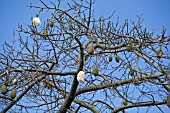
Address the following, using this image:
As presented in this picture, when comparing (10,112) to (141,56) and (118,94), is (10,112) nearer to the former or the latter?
(118,94)

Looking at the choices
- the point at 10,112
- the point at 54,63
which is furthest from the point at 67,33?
the point at 10,112

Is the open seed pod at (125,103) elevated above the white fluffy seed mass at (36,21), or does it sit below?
below

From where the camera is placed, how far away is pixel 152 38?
5859mm

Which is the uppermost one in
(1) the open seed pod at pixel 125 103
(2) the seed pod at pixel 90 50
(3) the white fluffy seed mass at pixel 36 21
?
(3) the white fluffy seed mass at pixel 36 21

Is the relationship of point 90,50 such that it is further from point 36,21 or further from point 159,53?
point 159,53

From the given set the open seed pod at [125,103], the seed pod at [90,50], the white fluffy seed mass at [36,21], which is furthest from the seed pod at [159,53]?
the white fluffy seed mass at [36,21]

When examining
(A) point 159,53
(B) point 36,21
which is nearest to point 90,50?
(B) point 36,21

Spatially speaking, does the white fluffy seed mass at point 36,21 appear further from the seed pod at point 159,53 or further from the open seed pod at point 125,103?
the seed pod at point 159,53

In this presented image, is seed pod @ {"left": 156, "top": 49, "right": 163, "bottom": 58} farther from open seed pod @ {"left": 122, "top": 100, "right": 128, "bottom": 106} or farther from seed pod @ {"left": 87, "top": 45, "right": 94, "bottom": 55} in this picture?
seed pod @ {"left": 87, "top": 45, "right": 94, "bottom": 55}

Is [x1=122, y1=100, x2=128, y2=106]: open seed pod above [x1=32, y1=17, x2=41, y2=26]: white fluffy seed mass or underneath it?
underneath

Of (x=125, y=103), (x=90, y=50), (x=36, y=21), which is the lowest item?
(x=125, y=103)

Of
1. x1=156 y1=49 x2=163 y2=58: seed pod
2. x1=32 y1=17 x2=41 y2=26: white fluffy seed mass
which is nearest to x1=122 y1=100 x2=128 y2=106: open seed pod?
x1=156 y1=49 x2=163 y2=58: seed pod

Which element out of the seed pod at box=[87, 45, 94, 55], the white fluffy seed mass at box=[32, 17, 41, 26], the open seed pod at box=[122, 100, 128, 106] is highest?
the white fluffy seed mass at box=[32, 17, 41, 26]

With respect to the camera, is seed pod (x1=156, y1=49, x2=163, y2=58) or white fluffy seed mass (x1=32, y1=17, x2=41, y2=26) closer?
seed pod (x1=156, y1=49, x2=163, y2=58)
